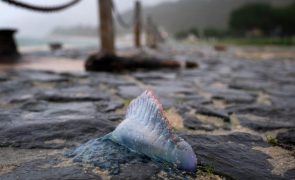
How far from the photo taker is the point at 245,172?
5.61 feet

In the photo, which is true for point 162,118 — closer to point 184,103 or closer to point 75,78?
point 184,103

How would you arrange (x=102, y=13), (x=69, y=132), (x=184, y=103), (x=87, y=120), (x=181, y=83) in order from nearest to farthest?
(x=69, y=132) < (x=87, y=120) < (x=184, y=103) < (x=181, y=83) < (x=102, y=13)

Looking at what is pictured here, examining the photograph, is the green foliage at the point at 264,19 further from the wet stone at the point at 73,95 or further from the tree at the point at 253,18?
the wet stone at the point at 73,95

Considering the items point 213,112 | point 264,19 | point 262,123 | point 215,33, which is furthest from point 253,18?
point 262,123

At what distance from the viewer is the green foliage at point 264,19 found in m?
50.6

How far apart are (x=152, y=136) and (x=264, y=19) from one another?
55.0 metres

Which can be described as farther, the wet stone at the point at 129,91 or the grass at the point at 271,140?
the wet stone at the point at 129,91

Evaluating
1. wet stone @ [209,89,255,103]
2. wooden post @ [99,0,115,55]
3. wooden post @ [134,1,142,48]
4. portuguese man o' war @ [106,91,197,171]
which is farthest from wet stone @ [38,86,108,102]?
wooden post @ [134,1,142,48]

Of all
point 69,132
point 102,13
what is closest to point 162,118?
point 69,132

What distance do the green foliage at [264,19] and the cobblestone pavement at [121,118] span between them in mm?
49000

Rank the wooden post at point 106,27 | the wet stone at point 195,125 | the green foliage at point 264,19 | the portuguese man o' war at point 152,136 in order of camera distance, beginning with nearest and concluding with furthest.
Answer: the portuguese man o' war at point 152,136, the wet stone at point 195,125, the wooden post at point 106,27, the green foliage at point 264,19

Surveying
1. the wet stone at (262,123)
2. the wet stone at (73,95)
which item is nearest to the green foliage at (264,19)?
the wet stone at (73,95)

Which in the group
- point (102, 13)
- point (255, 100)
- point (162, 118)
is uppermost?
point (102, 13)

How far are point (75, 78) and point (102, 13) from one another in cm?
167
